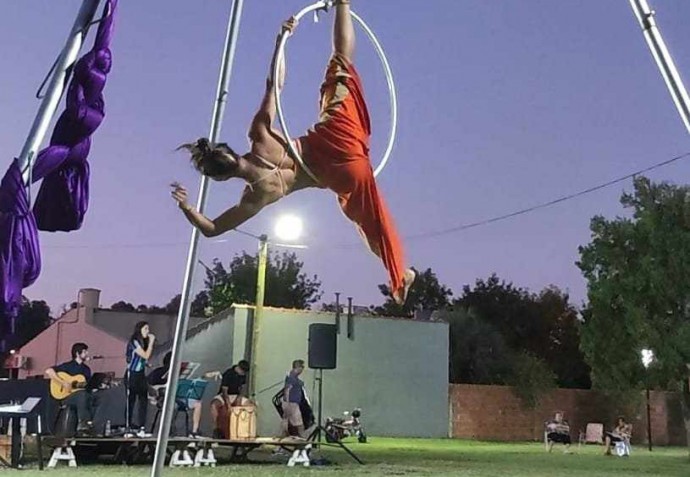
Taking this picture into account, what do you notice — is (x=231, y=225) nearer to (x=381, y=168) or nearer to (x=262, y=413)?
Answer: (x=381, y=168)

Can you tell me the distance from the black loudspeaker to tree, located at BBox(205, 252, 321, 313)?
10.1 metres

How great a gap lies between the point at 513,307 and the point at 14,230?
25.1m

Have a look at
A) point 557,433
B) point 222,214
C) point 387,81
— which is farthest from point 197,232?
point 557,433

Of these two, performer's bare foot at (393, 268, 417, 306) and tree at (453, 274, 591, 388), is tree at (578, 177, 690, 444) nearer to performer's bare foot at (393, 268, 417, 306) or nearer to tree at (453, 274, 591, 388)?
tree at (453, 274, 591, 388)

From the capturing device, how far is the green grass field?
30.1 ft

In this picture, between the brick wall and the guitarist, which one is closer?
the guitarist

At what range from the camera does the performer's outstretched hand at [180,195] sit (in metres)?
4.14

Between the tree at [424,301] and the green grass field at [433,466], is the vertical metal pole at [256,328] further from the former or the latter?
the tree at [424,301]

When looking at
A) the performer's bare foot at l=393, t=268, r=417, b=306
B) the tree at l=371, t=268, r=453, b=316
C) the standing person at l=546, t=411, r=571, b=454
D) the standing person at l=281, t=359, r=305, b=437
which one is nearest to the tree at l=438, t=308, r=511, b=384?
the tree at l=371, t=268, r=453, b=316

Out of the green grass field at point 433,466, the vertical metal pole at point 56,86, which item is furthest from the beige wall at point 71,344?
the vertical metal pole at point 56,86

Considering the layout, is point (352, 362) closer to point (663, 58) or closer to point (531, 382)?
point (531, 382)

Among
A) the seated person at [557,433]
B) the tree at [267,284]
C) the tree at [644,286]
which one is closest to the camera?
the tree at [644,286]

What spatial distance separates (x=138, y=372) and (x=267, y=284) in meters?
9.68

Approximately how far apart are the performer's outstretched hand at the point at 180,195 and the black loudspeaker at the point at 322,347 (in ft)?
12.4
